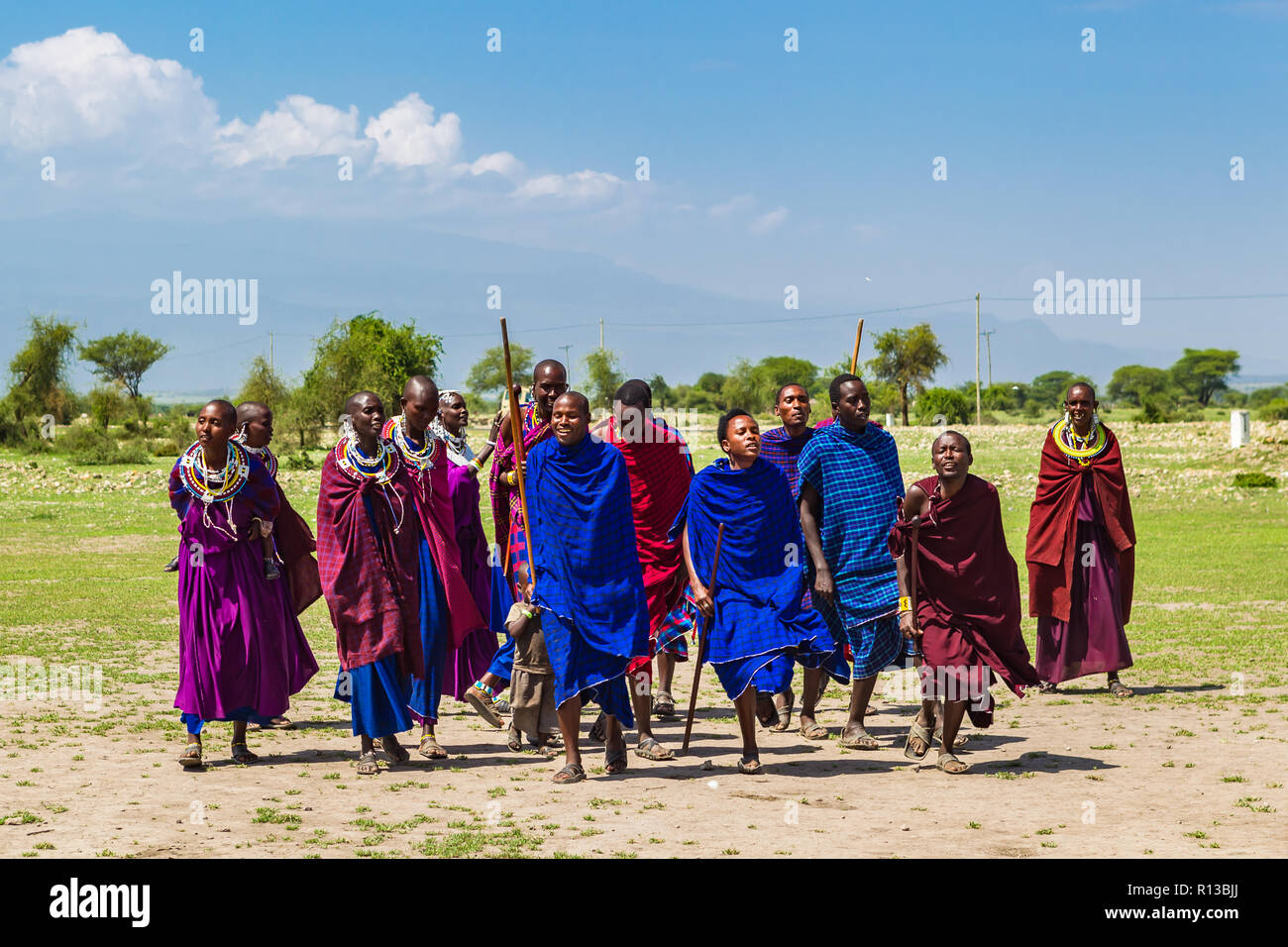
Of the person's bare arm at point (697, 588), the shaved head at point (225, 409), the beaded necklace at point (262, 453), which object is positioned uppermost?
the shaved head at point (225, 409)

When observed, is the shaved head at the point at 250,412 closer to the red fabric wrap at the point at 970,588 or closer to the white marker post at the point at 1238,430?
the red fabric wrap at the point at 970,588

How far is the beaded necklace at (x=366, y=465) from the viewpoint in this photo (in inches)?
344

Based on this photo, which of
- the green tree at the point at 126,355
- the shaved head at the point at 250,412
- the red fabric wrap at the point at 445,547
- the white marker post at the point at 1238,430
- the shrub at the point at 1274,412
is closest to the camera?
the red fabric wrap at the point at 445,547

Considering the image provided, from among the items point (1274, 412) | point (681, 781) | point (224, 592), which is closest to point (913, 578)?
point (681, 781)

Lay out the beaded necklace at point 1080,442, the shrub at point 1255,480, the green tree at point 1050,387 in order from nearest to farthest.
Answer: the beaded necklace at point 1080,442 → the shrub at point 1255,480 → the green tree at point 1050,387

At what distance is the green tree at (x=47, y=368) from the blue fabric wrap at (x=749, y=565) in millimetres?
61584

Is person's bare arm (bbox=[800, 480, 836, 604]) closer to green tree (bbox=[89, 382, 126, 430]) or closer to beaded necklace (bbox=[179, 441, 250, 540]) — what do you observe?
beaded necklace (bbox=[179, 441, 250, 540])

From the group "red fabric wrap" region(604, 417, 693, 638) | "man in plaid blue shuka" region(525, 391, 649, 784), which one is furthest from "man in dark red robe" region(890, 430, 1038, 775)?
"red fabric wrap" region(604, 417, 693, 638)

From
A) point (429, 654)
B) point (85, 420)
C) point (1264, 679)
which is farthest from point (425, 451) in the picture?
point (85, 420)

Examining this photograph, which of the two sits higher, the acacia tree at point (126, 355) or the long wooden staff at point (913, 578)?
the acacia tree at point (126, 355)

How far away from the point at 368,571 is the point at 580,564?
1.41 meters

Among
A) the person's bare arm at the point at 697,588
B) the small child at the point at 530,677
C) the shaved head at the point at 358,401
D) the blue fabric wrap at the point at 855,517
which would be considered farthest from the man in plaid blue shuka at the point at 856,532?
the shaved head at the point at 358,401

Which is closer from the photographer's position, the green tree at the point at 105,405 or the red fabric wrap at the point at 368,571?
the red fabric wrap at the point at 368,571

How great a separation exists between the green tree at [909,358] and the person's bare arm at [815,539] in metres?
82.0
